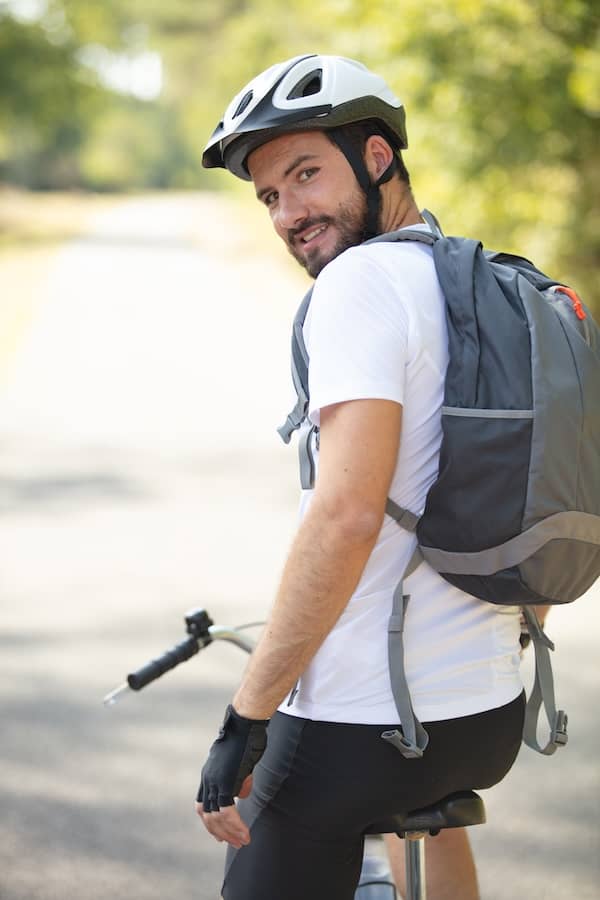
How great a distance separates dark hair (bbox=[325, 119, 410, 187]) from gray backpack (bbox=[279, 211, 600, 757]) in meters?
0.27

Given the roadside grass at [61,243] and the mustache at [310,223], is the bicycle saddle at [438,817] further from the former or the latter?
the roadside grass at [61,243]

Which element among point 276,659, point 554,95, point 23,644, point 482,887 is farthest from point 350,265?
point 554,95

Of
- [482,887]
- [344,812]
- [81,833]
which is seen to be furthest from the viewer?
[81,833]

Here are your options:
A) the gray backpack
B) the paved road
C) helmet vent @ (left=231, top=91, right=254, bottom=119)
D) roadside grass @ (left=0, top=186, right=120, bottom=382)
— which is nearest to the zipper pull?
the gray backpack

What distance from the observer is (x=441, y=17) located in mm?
13195

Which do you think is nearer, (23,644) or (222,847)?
(222,847)

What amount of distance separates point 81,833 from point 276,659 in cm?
238

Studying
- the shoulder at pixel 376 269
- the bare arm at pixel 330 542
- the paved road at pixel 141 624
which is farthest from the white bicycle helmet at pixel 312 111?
the paved road at pixel 141 624

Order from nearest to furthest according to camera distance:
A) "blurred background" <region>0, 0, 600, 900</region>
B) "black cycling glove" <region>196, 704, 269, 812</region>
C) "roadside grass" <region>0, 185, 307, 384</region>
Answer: "black cycling glove" <region>196, 704, 269, 812</region> → "blurred background" <region>0, 0, 600, 900</region> → "roadside grass" <region>0, 185, 307, 384</region>

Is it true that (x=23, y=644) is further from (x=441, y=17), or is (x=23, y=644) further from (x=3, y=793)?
(x=441, y=17)

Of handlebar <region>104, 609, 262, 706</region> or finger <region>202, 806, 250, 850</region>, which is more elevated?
handlebar <region>104, 609, 262, 706</region>

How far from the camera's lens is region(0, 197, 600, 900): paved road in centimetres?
384

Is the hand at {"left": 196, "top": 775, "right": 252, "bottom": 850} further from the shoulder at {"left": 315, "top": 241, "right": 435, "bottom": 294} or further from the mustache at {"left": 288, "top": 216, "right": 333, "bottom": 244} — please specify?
the mustache at {"left": 288, "top": 216, "right": 333, "bottom": 244}

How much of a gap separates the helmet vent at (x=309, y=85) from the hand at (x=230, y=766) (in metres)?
1.06
